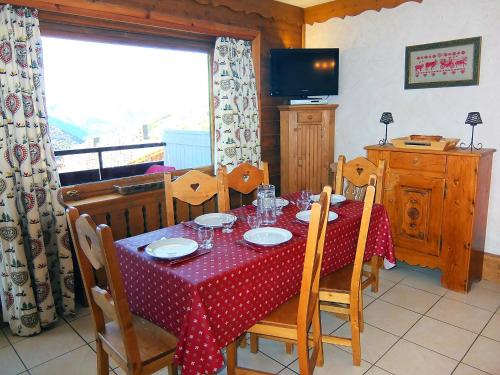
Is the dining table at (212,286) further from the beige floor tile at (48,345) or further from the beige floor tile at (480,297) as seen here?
the beige floor tile at (480,297)

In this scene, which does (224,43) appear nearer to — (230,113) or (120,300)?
(230,113)

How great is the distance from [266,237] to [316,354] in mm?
633

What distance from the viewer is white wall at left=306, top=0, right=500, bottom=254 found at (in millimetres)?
2857

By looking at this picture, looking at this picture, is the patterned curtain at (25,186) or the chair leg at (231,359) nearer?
the chair leg at (231,359)

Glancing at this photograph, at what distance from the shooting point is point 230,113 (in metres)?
3.38

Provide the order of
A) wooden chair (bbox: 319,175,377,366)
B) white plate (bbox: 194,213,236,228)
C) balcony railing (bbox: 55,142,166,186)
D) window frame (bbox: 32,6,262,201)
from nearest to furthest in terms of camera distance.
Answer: wooden chair (bbox: 319,175,377,366), white plate (bbox: 194,213,236,228), window frame (bbox: 32,6,262,201), balcony railing (bbox: 55,142,166,186)

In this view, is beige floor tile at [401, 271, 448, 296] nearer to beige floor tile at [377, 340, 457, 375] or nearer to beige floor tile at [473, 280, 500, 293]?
beige floor tile at [473, 280, 500, 293]

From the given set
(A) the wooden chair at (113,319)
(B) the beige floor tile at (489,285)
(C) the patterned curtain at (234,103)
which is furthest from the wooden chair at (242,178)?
(B) the beige floor tile at (489,285)

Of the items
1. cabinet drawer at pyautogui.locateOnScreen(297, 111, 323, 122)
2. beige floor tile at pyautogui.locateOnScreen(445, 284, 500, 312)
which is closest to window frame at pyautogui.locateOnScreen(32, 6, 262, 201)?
cabinet drawer at pyautogui.locateOnScreen(297, 111, 323, 122)

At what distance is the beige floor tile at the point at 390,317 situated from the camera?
2.37 m

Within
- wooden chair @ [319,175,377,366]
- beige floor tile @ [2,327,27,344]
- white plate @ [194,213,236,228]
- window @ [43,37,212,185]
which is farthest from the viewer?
window @ [43,37,212,185]

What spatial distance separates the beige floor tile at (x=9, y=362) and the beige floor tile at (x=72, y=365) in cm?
9

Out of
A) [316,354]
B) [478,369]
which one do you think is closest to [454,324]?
[478,369]

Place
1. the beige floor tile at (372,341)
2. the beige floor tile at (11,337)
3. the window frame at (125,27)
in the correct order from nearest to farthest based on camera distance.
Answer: the beige floor tile at (372,341) < the beige floor tile at (11,337) < the window frame at (125,27)
